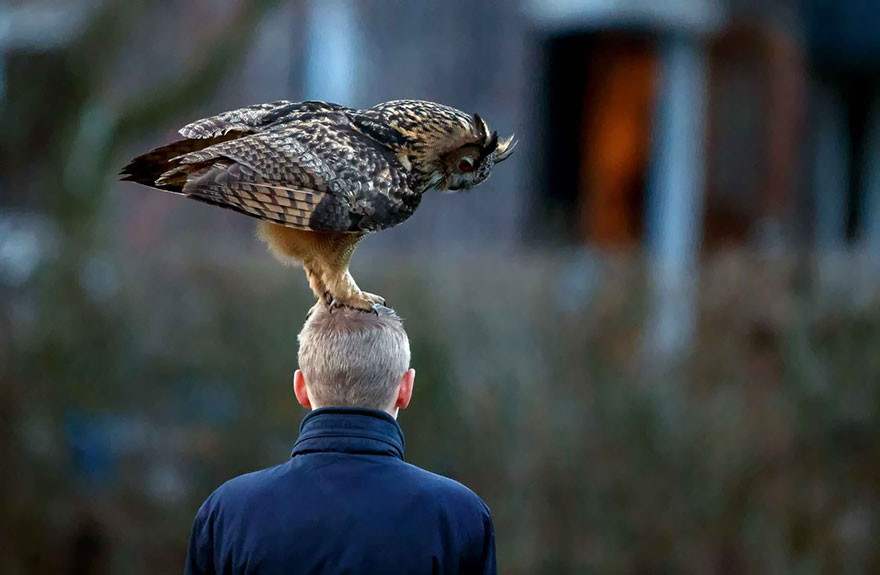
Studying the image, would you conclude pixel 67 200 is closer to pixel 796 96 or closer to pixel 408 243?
pixel 408 243

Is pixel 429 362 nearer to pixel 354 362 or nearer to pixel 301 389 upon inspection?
pixel 301 389

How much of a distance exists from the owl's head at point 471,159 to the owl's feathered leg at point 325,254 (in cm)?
27

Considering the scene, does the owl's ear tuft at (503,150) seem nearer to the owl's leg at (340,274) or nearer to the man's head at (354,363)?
the owl's leg at (340,274)

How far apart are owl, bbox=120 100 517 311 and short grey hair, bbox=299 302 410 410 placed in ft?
0.75

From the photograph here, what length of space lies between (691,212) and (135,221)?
4.90 m

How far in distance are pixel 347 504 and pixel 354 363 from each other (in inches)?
12.1

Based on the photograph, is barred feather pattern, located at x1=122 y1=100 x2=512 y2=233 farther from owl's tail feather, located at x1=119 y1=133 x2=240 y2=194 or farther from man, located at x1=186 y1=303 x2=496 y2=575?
man, located at x1=186 y1=303 x2=496 y2=575

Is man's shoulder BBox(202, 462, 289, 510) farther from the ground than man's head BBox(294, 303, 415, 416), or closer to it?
closer to it

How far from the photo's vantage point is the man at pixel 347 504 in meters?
2.45

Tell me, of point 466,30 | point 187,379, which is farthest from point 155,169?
point 466,30

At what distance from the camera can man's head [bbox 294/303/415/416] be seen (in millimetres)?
2604

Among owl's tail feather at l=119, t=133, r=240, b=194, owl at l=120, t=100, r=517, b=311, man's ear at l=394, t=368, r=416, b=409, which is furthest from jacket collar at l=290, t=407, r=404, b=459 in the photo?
owl's tail feather at l=119, t=133, r=240, b=194

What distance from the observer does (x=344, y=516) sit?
2.46 m

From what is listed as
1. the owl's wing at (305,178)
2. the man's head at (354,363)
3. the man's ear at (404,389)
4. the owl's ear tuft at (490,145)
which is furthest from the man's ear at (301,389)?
the owl's ear tuft at (490,145)
